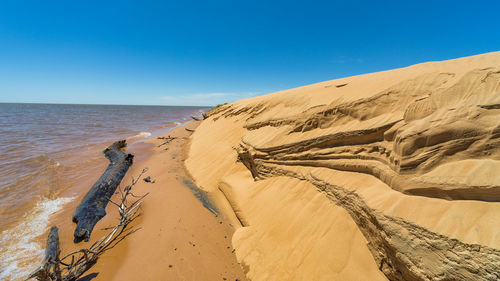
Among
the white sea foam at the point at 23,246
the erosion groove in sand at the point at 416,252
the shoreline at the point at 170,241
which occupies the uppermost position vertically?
the erosion groove in sand at the point at 416,252

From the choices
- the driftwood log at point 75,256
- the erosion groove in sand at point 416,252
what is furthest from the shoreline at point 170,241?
the erosion groove in sand at point 416,252

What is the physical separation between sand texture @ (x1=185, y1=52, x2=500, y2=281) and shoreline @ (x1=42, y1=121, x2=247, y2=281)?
496 millimetres

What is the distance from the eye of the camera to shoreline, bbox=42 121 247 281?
3316 mm

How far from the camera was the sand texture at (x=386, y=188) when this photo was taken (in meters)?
1.95

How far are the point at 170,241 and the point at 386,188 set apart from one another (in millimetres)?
4319

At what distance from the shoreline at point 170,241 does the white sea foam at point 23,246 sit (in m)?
0.28

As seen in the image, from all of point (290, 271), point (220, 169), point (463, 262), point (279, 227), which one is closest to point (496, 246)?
point (463, 262)

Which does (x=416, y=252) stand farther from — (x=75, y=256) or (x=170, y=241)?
(x=75, y=256)

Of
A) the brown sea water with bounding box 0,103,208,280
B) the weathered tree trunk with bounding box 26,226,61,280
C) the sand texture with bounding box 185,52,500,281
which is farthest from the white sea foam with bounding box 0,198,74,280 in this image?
the sand texture with bounding box 185,52,500,281

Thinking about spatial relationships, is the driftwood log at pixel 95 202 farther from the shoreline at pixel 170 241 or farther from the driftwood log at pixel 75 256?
Result: the driftwood log at pixel 75 256

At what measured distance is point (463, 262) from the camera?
68.6 inches

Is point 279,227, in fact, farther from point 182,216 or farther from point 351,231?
point 182,216

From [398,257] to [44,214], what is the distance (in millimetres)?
8428

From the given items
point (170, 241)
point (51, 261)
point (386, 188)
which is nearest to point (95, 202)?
point (51, 261)
